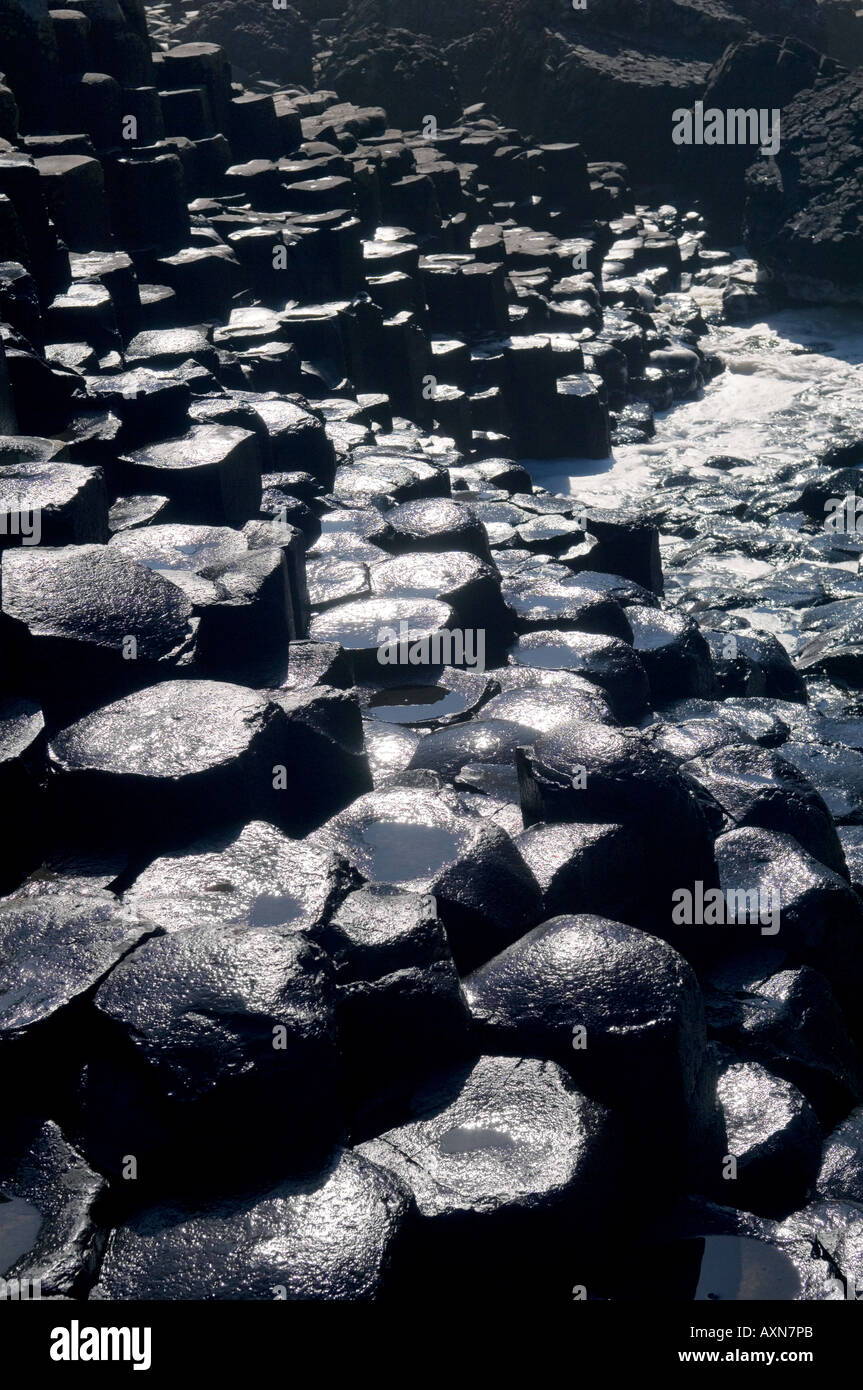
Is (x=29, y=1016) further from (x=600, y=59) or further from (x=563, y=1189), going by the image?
(x=600, y=59)

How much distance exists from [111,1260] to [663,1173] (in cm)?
136

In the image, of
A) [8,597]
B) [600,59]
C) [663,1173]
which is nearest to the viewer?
[663,1173]

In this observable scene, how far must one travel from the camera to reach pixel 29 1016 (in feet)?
9.26

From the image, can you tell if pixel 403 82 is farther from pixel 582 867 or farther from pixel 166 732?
pixel 582 867

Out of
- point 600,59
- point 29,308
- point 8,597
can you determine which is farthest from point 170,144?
point 600,59

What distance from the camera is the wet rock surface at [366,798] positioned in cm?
271

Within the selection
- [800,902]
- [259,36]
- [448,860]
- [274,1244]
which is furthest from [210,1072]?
[259,36]

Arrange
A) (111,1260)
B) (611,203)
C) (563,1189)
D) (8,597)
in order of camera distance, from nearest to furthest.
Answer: (111,1260) → (563,1189) → (8,597) → (611,203)

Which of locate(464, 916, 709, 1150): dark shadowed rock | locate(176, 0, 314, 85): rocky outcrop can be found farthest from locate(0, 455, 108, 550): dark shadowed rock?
locate(176, 0, 314, 85): rocky outcrop

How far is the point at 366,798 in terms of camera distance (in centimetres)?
420

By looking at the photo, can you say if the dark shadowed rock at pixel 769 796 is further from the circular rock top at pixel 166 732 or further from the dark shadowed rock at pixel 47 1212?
the dark shadowed rock at pixel 47 1212

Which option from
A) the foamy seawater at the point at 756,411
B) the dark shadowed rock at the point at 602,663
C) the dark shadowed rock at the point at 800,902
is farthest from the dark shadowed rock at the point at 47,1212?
the foamy seawater at the point at 756,411

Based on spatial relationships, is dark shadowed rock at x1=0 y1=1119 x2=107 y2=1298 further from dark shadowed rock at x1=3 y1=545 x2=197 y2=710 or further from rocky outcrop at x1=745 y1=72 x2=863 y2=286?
rocky outcrop at x1=745 y1=72 x2=863 y2=286

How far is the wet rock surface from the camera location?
8.89 ft
